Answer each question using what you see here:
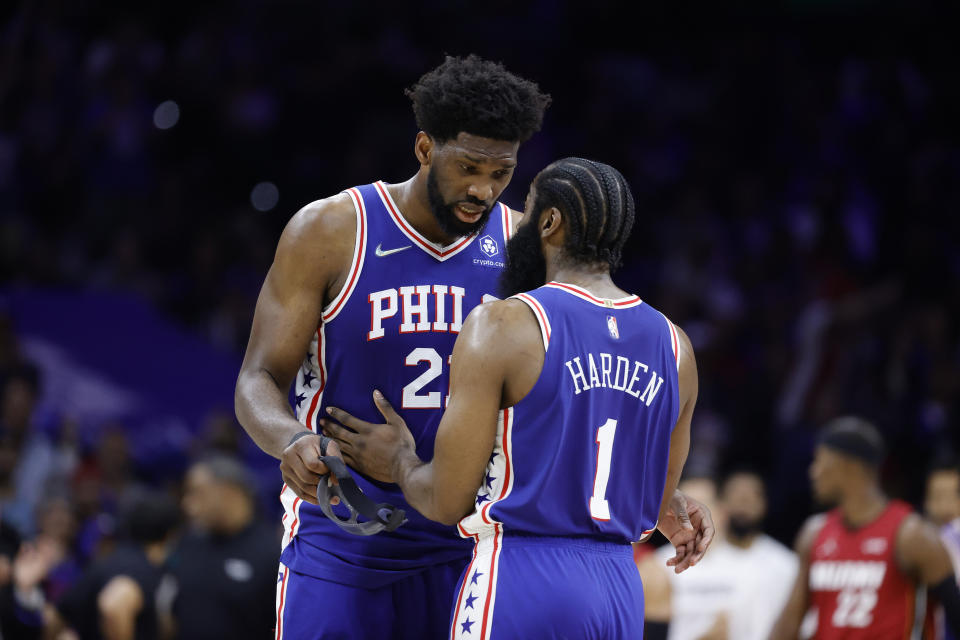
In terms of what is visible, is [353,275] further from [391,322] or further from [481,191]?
[481,191]

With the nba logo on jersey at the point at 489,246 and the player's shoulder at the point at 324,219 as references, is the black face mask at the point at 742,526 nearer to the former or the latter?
the nba logo on jersey at the point at 489,246

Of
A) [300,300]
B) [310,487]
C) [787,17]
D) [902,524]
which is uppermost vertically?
[787,17]

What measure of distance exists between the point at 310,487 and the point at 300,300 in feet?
2.07

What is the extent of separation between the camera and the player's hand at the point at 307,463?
348 centimetres

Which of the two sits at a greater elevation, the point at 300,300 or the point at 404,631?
the point at 300,300

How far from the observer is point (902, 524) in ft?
23.7

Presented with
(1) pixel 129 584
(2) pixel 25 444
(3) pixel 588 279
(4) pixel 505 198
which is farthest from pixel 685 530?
(4) pixel 505 198

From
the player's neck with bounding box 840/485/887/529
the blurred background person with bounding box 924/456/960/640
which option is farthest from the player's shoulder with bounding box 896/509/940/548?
the blurred background person with bounding box 924/456/960/640

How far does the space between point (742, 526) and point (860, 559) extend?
1.56 metres

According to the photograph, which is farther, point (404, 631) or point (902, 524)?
point (902, 524)

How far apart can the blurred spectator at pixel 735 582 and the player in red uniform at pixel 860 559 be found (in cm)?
112

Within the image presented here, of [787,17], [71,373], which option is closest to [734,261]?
[787,17]

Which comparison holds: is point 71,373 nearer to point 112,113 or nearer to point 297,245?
point 112,113

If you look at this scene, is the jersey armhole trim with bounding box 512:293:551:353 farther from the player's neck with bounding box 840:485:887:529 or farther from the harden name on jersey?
the player's neck with bounding box 840:485:887:529
